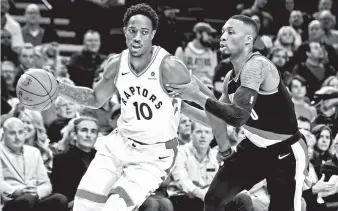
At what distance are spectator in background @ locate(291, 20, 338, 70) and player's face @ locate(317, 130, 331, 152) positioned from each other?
3.10 m

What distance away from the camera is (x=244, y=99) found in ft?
17.7

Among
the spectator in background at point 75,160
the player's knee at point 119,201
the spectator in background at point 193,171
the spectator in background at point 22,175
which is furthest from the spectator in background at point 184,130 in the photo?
the player's knee at point 119,201

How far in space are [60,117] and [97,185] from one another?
4.45 m

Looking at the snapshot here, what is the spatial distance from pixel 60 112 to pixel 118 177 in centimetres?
436

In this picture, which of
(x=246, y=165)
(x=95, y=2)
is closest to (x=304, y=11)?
(x=95, y=2)

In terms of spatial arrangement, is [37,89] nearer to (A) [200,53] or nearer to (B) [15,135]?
(B) [15,135]

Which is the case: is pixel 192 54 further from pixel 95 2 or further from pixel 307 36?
pixel 307 36

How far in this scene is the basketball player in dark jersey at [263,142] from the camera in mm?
5648

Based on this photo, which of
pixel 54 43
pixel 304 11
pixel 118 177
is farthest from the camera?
pixel 304 11

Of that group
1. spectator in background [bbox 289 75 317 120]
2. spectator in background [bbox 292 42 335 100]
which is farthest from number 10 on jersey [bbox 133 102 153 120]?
spectator in background [bbox 292 42 335 100]

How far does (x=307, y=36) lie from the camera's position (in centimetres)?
1318

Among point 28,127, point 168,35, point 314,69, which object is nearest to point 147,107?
point 28,127

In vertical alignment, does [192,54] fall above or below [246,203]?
A: above

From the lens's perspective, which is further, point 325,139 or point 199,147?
point 325,139
